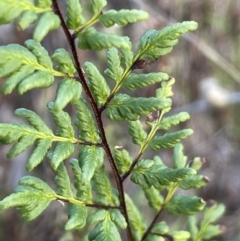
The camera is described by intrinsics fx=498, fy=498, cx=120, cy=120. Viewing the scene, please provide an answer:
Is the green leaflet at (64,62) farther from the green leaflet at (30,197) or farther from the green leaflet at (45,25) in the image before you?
the green leaflet at (30,197)

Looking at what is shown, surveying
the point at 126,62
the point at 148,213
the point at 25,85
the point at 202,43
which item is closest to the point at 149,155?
the point at 148,213

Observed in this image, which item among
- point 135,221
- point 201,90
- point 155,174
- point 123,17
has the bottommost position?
point 201,90

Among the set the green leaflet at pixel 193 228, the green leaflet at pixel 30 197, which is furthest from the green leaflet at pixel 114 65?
the green leaflet at pixel 193 228

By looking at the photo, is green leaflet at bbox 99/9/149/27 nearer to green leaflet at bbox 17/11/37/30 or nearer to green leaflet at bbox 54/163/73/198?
green leaflet at bbox 17/11/37/30

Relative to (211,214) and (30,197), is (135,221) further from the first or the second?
(30,197)

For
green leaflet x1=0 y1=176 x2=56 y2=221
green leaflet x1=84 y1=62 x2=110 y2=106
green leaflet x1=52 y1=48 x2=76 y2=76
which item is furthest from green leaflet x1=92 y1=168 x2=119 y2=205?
green leaflet x1=52 y1=48 x2=76 y2=76

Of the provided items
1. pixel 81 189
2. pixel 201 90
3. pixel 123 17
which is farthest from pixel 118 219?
pixel 201 90

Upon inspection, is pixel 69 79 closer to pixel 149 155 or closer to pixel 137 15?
pixel 137 15
